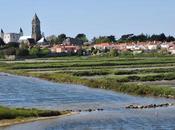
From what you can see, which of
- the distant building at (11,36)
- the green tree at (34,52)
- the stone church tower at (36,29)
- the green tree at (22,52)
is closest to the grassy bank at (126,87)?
the green tree at (22,52)

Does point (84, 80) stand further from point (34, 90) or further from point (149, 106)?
point (149, 106)

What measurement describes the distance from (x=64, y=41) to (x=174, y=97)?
14103 centimetres

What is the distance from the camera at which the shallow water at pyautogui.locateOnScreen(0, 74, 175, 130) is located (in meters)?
21.4

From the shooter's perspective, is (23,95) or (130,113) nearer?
(130,113)

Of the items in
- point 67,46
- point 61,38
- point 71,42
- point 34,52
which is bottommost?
point 34,52

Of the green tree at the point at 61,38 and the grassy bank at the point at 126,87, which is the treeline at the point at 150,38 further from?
the grassy bank at the point at 126,87

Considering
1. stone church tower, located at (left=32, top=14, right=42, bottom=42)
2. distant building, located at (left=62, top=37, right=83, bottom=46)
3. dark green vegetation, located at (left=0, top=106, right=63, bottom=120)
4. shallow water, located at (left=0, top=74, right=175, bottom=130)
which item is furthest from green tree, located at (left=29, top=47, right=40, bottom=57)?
dark green vegetation, located at (left=0, top=106, right=63, bottom=120)

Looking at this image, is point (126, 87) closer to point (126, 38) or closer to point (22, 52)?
point (22, 52)

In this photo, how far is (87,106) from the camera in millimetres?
28141

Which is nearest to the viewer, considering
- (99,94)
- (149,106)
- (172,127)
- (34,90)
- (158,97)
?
(172,127)

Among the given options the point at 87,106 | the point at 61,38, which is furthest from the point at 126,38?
the point at 87,106

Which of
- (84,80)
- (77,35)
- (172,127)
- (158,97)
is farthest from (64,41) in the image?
(172,127)

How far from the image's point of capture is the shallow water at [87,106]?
70.2 ft

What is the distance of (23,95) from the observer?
3438cm
